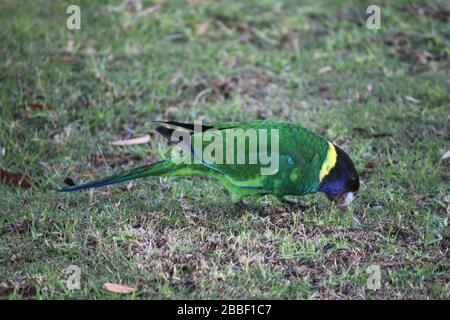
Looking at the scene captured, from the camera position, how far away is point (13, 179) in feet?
14.5

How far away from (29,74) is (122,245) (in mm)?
2462

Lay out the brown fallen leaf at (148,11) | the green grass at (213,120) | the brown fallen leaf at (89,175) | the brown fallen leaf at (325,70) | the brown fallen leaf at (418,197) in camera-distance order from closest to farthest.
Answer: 1. the green grass at (213,120)
2. the brown fallen leaf at (418,197)
3. the brown fallen leaf at (89,175)
4. the brown fallen leaf at (325,70)
5. the brown fallen leaf at (148,11)

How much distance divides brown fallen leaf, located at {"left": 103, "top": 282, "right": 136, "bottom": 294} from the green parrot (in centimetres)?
73

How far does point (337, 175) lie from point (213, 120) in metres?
1.67

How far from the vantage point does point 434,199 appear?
4.09 meters

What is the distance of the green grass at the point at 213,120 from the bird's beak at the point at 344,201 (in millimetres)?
85

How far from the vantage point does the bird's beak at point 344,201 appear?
3926 millimetres

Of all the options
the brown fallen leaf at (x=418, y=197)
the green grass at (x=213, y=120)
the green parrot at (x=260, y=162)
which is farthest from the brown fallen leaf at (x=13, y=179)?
the brown fallen leaf at (x=418, y=197)

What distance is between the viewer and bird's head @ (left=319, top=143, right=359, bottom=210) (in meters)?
3.81

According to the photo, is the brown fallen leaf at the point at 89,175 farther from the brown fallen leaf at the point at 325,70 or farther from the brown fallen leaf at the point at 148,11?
the brown fallen leaf at the point at 148,11

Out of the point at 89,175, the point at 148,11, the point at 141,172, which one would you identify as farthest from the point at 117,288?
the point at 148,11

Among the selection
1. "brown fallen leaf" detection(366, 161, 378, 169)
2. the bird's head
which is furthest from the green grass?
the bird's head

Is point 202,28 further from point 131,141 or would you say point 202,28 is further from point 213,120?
point 131,141

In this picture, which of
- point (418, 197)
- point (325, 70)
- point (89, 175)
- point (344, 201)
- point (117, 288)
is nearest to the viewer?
point (117, 288)
